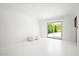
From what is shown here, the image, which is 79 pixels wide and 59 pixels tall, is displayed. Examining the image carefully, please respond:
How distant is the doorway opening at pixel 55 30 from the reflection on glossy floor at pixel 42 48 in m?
0.12

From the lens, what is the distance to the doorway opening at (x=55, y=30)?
4.82 ft

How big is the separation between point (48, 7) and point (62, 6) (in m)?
0.25

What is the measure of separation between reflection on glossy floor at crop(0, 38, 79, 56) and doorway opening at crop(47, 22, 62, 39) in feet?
0.41

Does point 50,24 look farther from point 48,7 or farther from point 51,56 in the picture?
point 51,56

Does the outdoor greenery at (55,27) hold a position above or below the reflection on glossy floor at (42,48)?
above

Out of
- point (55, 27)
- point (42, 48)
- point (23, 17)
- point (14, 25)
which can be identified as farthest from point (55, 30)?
point (14, 25)

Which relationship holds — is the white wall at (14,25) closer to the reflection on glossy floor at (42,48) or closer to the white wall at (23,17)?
the white wall at (23,17)

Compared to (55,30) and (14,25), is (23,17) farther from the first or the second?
(55,30)

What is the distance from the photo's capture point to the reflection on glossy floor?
1.41 m

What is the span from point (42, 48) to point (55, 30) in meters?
0.46

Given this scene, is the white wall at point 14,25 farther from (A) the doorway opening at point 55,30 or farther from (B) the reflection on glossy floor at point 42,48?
(A) the doorway opening at point 55,30

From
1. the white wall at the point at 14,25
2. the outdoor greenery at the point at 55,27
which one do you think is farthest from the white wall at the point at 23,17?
the outdoor greenery at the point at 55,27

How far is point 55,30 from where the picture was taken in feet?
4.84

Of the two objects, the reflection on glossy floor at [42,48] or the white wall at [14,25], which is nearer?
the reflection on glossy floor at [42,48]
